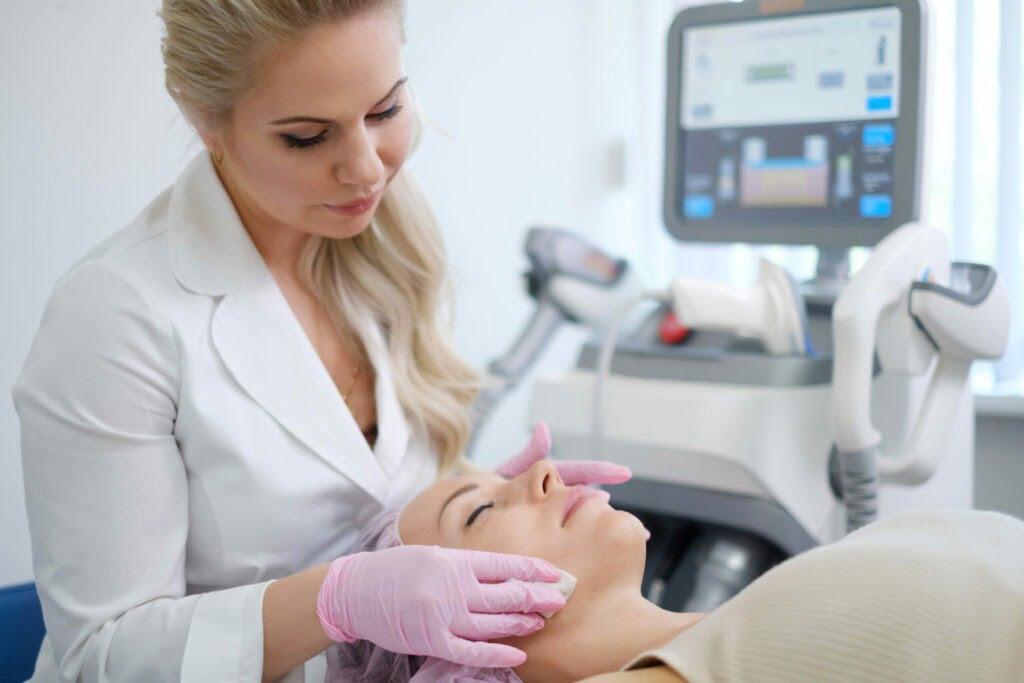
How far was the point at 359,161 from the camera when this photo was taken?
1104 mm

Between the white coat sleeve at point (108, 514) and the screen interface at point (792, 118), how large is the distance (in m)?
1.20

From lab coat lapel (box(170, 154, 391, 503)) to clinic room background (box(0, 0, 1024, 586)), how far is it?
0.33 m

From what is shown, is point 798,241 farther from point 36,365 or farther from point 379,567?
point 36,365

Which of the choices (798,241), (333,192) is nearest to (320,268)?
(333,192)

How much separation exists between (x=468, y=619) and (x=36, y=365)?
540 mm

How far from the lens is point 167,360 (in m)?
1.11

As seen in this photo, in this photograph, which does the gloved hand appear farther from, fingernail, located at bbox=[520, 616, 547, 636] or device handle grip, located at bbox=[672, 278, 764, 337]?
device handle grip, located at bbox=[672, 278, 764, 337]

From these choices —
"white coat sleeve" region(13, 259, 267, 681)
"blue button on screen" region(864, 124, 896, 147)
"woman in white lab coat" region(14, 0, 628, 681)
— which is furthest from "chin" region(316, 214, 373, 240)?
"blue button on screen" region(864, 124, 896, 147)

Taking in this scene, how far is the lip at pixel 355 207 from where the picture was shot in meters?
1.16

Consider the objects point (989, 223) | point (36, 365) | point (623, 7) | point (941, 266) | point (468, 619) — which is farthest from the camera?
point (623, 7)

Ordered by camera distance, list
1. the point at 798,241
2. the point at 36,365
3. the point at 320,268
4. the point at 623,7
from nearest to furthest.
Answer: the point at 36,365, the point at 320,268, the point at 798,241, the point at 623,7

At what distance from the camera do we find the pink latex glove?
0.95 meters

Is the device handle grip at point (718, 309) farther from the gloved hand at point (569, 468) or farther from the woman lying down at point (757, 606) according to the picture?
the woman lying down at point (757, 606)

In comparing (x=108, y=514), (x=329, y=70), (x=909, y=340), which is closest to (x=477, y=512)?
(x=108, y=514)
